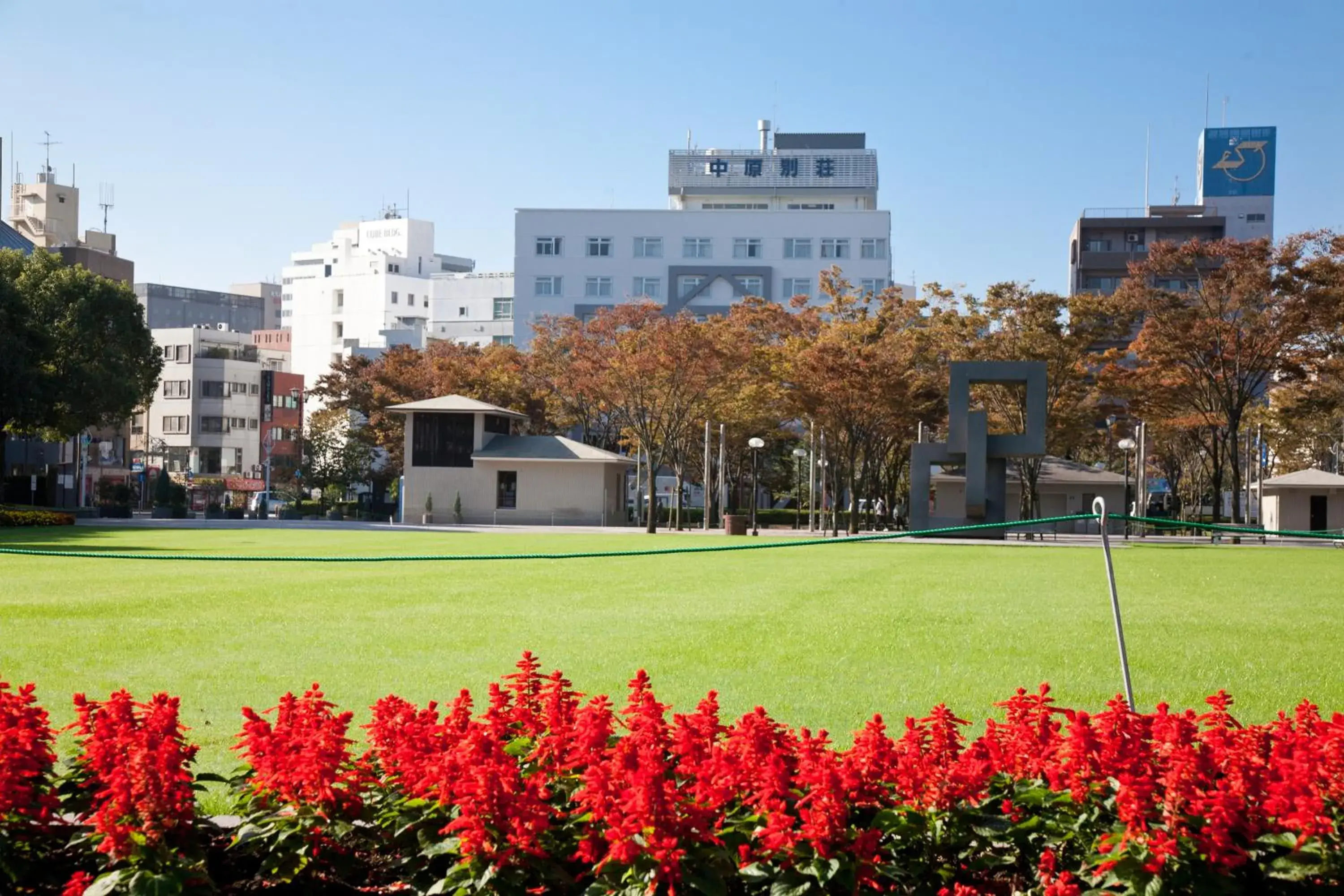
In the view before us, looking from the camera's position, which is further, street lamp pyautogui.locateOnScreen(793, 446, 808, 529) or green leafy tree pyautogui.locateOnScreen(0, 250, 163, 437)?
street lamp pyautogui.locateOnScreen(793, 446, 808, 529)

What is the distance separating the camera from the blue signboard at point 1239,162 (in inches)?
4604

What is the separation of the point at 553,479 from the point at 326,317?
93.4 m

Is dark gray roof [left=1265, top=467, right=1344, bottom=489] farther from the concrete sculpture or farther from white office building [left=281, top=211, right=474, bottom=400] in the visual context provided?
white office building [left=281, top=211, right=474, bottom=400]

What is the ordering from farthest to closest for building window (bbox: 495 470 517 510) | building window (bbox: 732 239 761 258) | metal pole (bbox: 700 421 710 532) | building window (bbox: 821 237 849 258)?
building window (bbox: 732 239 761 258), building window (bbox: 821 237 849 258), building window (bbox: 495 470 517 510), metal pole (bbox: 700 421 710 532)

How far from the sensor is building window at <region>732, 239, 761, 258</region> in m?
108

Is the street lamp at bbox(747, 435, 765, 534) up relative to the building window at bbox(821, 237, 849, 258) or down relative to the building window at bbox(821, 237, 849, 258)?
down

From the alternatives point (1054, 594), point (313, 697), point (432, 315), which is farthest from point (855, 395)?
point (432, 315)

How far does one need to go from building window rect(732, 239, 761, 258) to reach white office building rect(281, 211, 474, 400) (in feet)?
141

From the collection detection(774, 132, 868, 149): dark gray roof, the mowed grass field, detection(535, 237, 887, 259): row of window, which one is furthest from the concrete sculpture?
detection(774, 132, 868, 149): dark gray roof

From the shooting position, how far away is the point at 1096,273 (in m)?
110

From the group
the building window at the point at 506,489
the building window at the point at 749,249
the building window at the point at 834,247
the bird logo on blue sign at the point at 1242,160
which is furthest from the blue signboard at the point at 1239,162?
the building window at the point at 506,489

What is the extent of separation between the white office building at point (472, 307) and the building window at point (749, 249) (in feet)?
95.8

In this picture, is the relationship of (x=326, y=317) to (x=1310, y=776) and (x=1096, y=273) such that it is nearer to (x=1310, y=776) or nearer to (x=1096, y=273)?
(x=1096, y=273)

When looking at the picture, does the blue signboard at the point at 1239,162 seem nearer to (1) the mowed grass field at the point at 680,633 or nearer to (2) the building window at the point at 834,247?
(2) the building window at the point at 834,247
